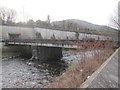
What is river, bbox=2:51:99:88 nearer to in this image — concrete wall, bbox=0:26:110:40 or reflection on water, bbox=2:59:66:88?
reflection on water, bbox=2:59:66:88

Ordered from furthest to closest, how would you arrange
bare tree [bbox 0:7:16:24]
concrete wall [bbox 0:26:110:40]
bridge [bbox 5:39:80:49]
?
bare tree [bbox 0:7:16:24], concrete wall [bbox 0:26:110:40], bridge [bbox 5:39:80:49]

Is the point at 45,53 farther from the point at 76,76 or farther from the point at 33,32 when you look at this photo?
the point at 33,32

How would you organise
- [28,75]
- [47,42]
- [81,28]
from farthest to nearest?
[81,28]
[47,42]
[28,75]

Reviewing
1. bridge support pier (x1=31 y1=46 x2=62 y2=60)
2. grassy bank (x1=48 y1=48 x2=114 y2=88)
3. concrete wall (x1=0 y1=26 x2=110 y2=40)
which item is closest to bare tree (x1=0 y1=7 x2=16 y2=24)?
concrete wall (x1=0 y1=26 x2=110 y2=40)

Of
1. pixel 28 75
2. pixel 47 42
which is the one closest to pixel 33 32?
pixel 47 42

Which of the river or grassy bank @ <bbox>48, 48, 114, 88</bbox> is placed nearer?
grassy bank @ <bbox>48, 48, 114, 88</bbox>

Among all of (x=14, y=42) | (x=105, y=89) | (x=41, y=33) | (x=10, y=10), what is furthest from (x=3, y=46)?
(x=10, y=10)

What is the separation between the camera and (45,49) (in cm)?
3409

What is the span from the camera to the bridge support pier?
107 feet

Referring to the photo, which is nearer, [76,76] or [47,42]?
[76,76]

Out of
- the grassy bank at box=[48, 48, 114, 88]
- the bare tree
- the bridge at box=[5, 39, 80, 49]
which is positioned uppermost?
the bare tree

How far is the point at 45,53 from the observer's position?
111 feet

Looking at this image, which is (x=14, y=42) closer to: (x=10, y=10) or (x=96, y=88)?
(x=96, y=88)

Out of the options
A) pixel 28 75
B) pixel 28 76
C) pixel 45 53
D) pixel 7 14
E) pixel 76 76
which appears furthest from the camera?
pixel 7 14
